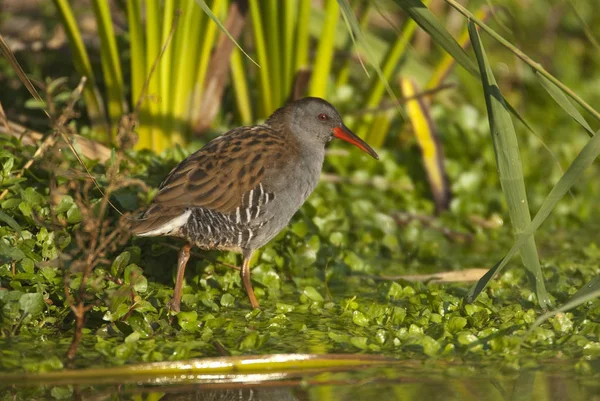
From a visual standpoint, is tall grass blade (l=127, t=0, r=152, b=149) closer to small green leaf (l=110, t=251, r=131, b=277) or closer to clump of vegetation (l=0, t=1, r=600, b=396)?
clump of vegetation (l=0, t=1, r=600, b=396)

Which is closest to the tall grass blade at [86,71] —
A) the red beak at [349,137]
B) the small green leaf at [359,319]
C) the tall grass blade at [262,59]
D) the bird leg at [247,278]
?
the tall grass blade at [262,59]

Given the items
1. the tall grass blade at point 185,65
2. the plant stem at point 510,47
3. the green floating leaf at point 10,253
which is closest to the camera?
the plant stem at point 510,47

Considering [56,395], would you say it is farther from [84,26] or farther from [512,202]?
[84,26]

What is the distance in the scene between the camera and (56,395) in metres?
3.41

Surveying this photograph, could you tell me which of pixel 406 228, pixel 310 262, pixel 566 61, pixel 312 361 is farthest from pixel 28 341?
pixel 566 61

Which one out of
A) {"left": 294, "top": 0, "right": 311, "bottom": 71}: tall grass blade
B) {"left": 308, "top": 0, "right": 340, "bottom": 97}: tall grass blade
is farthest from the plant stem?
{"left": 308, "top": 0, "right": 340, "bottom": 97}: tall grass blade

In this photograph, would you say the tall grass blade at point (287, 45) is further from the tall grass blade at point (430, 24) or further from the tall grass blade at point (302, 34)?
the tall grass blade at point (430, 24)

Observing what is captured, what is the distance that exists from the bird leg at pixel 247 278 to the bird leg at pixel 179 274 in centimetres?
28

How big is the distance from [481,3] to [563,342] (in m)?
4.74

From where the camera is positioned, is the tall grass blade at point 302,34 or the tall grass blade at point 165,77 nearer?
the tall grass blade at point 165,77

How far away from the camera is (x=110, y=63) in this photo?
579 centimetres

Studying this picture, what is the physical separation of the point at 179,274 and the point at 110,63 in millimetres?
1767

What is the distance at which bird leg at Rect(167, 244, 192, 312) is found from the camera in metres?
4.48

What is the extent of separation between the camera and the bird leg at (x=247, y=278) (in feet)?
15.3
